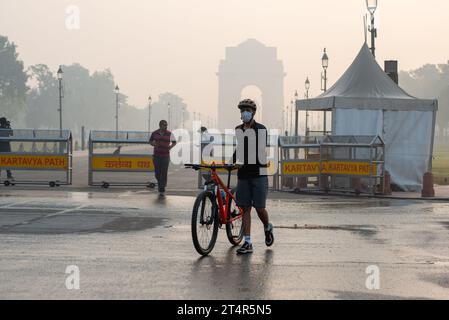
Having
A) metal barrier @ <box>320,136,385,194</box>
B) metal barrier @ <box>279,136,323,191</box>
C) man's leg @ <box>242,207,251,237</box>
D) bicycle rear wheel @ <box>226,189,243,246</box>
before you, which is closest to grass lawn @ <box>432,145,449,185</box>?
metal barrier @ <box>320,136,385,194</box>

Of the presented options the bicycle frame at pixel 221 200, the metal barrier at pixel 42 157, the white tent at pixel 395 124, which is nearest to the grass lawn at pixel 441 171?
the white tent at pixel 395 124

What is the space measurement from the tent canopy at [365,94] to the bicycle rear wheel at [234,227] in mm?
13601

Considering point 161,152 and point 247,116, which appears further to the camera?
point 161,152

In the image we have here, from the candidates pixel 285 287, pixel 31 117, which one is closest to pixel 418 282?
pixel 285 287

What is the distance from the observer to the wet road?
8.34m

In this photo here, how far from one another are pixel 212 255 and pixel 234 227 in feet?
3.68

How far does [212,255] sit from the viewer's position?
10828 millimetres

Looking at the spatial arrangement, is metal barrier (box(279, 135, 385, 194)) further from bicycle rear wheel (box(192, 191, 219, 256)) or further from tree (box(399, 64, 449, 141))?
tree (box(399, 64, 449, 141))

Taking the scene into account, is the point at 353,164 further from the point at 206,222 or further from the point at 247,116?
the point at 206,222

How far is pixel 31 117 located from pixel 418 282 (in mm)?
136442

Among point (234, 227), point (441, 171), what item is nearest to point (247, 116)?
point (234, 227)

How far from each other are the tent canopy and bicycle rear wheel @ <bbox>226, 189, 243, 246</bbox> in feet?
44.6

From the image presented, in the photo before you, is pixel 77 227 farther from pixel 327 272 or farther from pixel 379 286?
pixel 379 286
